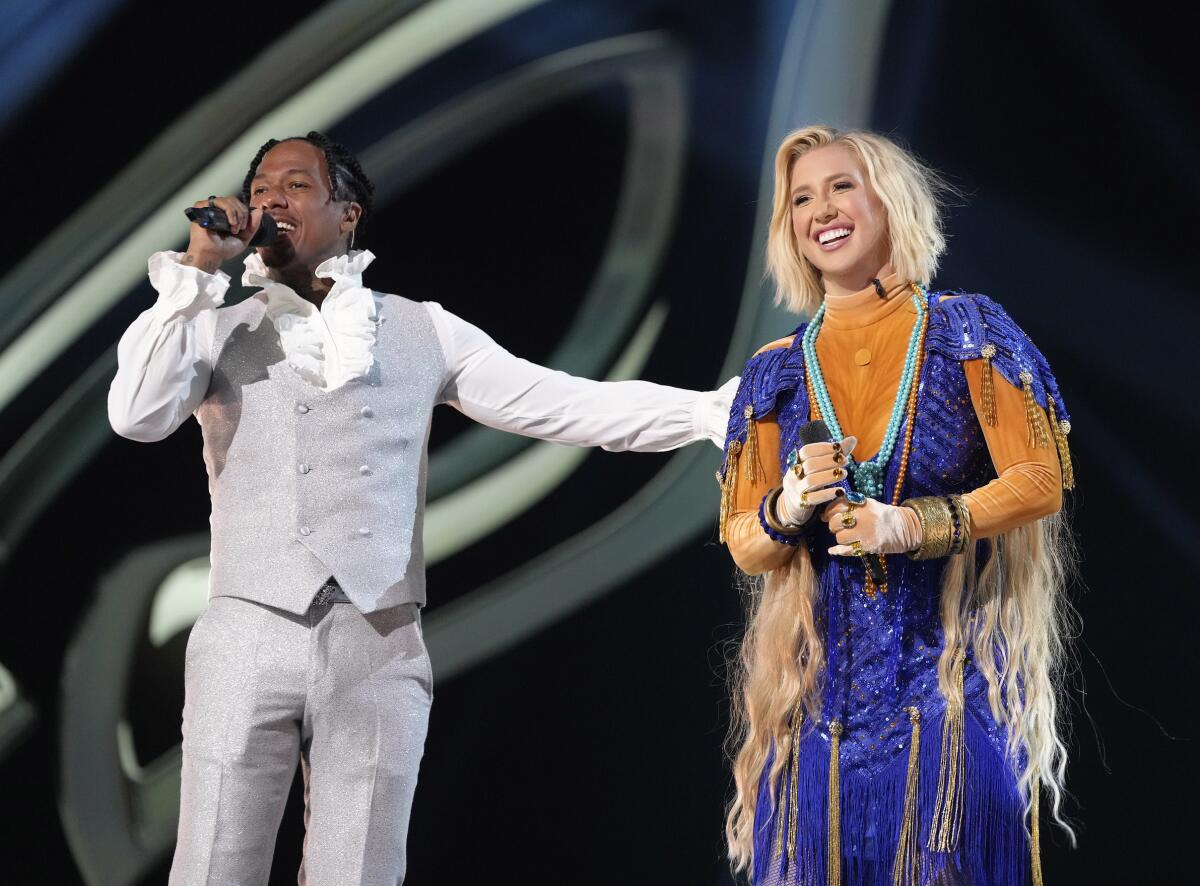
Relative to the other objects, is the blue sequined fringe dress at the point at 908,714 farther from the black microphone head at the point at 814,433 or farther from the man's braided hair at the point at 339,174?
the man's braided hair at the point at 339,174

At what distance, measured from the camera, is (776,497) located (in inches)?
77.9

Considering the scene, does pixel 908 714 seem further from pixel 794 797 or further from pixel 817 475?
pixel 817 475

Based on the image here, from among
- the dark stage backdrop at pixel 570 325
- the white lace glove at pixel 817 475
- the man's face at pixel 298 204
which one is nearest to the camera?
the white lace glove at pixel 817 475

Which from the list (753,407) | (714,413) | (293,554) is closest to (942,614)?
(753,407)

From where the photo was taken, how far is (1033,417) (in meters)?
1.93

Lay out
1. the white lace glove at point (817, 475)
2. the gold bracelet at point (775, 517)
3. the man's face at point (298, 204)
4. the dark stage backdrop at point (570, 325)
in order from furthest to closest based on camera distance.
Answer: the dark stage backdrop at point (570, 325), the man's face at point (298, 204), the gold bracelet at point (775, 517), the white lace glove at point (817, 475)

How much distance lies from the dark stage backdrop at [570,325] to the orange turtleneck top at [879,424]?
1.18 m

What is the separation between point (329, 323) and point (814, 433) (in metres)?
0.79

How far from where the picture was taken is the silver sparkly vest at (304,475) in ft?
6.72

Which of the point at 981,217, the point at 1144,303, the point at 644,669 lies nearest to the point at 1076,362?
the point at 1144,303

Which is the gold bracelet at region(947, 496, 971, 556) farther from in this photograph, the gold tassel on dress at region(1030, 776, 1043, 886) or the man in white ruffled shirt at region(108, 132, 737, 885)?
the man in white ruffled shirt at region(108, 132, 737, 885)

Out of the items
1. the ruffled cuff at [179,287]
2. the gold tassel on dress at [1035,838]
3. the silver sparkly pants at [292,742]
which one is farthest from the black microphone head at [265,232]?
the gold tassel on dress at [1035,838]

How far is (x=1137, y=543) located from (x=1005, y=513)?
4.88 feet

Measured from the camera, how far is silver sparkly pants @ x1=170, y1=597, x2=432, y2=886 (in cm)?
201
